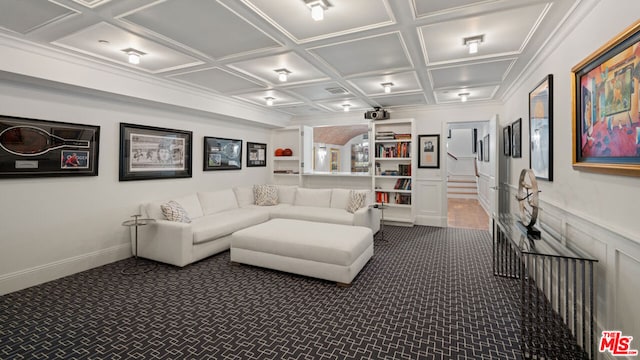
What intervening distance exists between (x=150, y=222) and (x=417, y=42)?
12.4ft

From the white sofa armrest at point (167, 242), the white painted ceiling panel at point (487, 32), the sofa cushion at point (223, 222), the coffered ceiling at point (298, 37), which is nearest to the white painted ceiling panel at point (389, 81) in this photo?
A: the coffered ceiling at point (298, 37)

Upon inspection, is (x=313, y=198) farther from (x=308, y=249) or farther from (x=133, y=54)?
(x=133, y=54)

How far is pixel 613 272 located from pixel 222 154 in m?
5.57

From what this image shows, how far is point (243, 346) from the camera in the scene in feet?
6.84

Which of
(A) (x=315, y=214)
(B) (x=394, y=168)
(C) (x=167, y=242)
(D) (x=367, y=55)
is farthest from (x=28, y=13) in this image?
(B) (x=394, y=168)

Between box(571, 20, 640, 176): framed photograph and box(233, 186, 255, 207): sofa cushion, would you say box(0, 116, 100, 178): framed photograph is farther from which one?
box(571, 20, 640, 176): framed photograph

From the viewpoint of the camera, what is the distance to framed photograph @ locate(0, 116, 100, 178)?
2965 millimetres

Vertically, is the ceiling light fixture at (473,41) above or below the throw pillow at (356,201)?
above

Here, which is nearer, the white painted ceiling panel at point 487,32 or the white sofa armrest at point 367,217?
the white painted ceiling panel at point 487,32

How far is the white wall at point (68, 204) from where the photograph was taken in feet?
9.90

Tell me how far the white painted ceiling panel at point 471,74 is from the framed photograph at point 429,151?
5.57 feet

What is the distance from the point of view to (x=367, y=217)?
479cm

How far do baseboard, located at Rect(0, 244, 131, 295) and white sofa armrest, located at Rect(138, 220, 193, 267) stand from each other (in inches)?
12.4

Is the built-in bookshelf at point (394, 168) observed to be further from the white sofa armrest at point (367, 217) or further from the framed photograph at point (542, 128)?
the framed photograph at point (542, 128)
